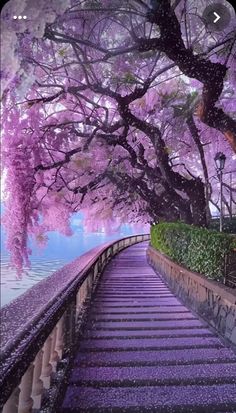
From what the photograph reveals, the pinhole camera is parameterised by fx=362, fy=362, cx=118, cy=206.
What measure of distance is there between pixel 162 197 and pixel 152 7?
9.99 meters

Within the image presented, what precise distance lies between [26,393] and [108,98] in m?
10.3

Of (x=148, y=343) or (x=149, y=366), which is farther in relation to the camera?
(x=148, y=343)

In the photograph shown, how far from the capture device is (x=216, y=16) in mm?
4859

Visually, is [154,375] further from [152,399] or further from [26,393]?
[26,393]

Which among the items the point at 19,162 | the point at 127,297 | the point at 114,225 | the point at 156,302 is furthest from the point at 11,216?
the point at 114,225

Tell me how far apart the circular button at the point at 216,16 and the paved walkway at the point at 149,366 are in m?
3.78

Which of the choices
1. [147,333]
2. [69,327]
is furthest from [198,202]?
[69,327]

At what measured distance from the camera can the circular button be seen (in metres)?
4.04

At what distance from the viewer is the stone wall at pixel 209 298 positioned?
477 centimetres

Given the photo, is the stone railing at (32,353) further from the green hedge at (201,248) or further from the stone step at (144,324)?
the green hedge at (201,248)

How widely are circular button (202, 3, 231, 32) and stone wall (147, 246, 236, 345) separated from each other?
3.41m

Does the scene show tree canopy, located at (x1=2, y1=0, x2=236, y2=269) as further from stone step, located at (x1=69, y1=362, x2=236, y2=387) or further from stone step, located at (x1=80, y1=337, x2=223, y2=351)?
Answer: stone step, located at (x1=80, y1=337, x2=223, y2=351)

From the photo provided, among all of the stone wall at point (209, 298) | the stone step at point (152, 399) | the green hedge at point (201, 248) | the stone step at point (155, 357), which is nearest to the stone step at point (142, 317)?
the stone wall at point (209, 298)

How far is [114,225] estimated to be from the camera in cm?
3180
